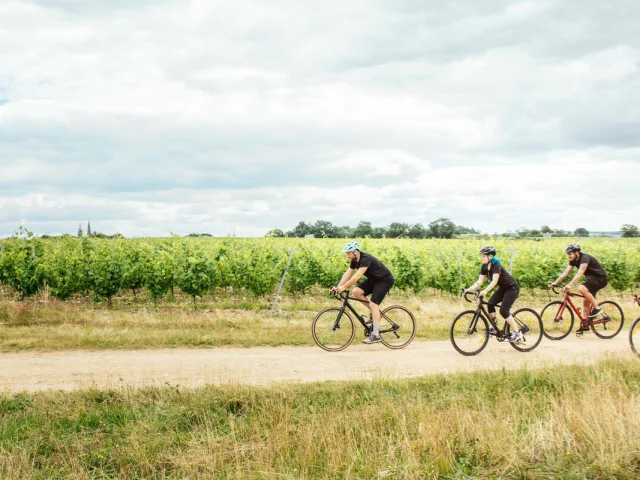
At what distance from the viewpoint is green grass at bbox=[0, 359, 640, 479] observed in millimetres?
4469

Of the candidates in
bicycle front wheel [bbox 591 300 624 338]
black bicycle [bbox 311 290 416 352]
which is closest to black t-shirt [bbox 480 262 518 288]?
black bicycle [bbox 311 290 416 352]

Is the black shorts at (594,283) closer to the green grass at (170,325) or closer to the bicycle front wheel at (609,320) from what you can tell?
the bicycle front wheel at (609,320)

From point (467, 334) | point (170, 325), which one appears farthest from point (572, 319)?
point (170, 325)

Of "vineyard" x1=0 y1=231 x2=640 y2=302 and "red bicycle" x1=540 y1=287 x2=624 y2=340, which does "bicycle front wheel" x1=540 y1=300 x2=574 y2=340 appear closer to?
"red bicycle" x1=540 y1=287 x2=624 y2=340

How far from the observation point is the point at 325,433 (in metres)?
4.94

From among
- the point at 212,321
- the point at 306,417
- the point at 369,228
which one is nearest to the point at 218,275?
the point at 212,321

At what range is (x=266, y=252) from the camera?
16344 mm

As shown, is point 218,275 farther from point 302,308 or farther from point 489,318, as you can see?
point 489,318

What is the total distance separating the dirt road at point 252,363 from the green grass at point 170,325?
0.49m

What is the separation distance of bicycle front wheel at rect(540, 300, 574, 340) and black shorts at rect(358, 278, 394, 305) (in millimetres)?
3454

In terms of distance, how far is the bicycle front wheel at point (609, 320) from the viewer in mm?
10523

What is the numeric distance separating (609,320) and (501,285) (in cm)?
304

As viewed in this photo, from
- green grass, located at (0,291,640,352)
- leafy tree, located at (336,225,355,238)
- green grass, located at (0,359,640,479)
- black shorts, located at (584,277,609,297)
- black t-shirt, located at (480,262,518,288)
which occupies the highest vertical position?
leafy tree, located at (336,225,355,238)

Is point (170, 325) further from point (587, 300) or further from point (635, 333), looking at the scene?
point (635, 333)
